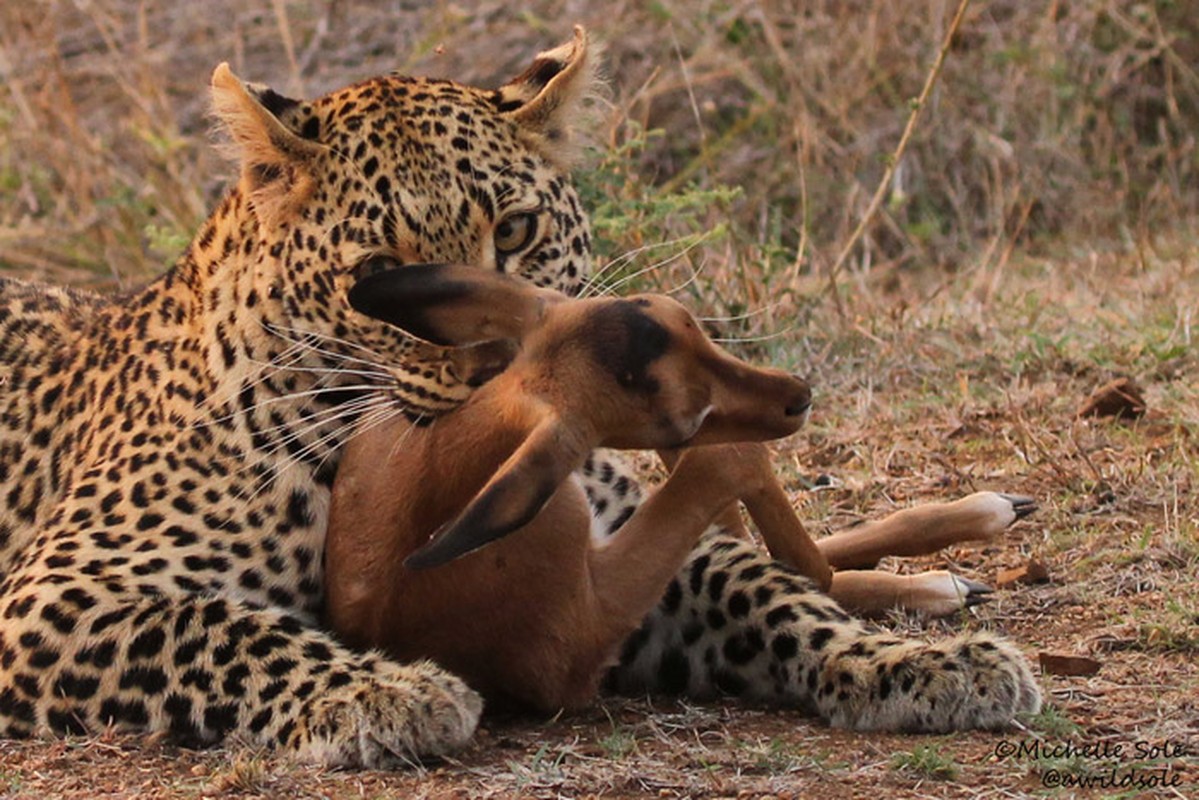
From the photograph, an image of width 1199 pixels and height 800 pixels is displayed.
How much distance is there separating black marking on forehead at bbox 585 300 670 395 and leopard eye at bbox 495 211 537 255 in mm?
1142

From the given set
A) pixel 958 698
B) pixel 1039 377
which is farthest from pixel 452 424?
pixel 1039 377

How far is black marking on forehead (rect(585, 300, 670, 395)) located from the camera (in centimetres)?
450

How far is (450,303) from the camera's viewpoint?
470 cm

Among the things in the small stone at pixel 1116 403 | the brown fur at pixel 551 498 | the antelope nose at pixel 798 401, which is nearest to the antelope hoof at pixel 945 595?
the brown fur at pixel 551 498

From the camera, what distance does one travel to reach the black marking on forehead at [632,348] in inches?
177

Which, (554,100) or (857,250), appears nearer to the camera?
(554,100)

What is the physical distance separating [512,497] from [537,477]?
0.37 ft

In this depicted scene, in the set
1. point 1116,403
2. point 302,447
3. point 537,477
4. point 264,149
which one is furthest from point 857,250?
point 537,477

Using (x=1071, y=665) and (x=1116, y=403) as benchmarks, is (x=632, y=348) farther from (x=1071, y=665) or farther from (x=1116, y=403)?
(x=1116, y=403)

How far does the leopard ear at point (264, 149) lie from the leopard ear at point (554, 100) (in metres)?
0.64

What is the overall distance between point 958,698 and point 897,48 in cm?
793

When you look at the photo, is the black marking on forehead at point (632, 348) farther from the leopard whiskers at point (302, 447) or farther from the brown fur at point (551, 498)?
the leopard whiskers at point (302, 447)

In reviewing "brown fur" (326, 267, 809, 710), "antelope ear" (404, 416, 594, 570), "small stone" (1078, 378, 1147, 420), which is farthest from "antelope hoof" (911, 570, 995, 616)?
"antelope ear" (404, 416, 594, 570)

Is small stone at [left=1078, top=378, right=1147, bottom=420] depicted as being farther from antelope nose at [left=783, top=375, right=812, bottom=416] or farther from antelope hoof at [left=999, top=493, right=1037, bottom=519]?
antelope nose at [left=783, top=375, right=812, bottom=416]
